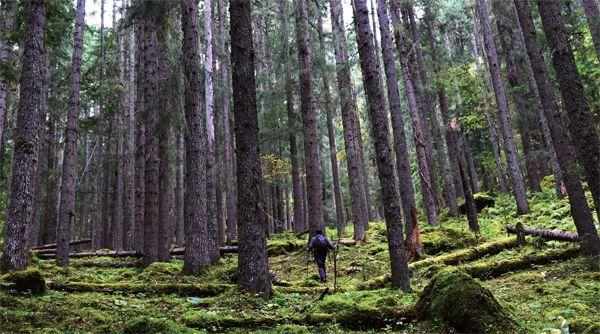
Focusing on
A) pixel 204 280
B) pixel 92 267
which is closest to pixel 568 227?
pixel 204 280

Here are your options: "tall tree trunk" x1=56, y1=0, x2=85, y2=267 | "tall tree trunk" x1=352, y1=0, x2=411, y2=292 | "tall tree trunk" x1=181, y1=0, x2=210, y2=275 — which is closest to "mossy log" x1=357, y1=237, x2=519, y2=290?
"tall tree trunk" x1=352, y1=0, x2=411, y2=292

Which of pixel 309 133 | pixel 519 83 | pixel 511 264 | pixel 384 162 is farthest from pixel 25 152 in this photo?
pixel 519 83

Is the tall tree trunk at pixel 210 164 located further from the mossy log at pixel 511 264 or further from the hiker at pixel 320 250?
the mossy log at pixel 511 264

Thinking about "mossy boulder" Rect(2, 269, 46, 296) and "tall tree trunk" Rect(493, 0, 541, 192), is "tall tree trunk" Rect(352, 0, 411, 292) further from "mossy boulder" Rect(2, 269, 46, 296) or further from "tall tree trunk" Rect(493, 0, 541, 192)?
"tall tree trunk" Rect(493, 0, 541, 192)

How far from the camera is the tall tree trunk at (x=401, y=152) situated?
12.8 metres

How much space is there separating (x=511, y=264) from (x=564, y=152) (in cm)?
291

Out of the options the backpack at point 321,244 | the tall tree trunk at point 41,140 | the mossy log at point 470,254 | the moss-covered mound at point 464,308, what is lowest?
the moss-covered mound at point 464,308

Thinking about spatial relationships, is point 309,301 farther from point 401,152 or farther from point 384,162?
point 401,152

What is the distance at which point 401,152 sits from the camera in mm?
12859

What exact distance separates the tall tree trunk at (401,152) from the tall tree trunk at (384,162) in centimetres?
429

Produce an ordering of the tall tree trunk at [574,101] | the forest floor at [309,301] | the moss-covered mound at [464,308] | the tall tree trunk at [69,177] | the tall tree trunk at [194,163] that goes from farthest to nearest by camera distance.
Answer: the tall tree trunk at [69,177], the tall tree trunk at [194,163], the tall tree trunk at [574,101], the forest floor at [309,301], the moss-covered mound at [464,308]

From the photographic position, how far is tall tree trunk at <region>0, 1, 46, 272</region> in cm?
885

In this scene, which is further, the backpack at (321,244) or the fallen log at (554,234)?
the backpack at (321,244)

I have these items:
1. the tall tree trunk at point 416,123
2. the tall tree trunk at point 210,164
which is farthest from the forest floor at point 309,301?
the tall tree trunk at point 416,123
